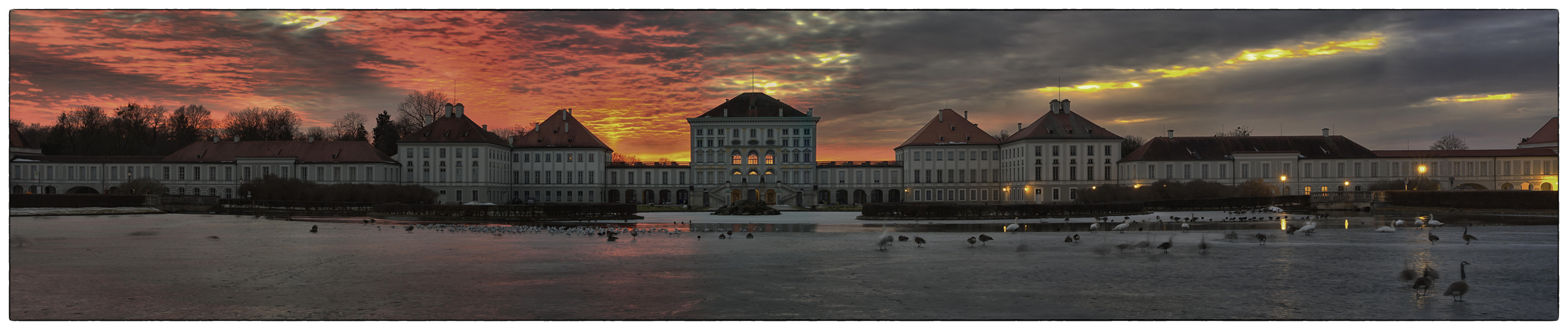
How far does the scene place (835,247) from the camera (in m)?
19.2

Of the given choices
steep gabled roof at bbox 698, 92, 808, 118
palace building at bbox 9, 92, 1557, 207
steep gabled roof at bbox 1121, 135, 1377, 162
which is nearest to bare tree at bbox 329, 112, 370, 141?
palace building at bbox 9, 92, 1557, 207

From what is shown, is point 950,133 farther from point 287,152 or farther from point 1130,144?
point 287,152

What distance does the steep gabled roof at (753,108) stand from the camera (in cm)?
10156

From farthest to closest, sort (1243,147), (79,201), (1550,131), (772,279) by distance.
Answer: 1. (1243,147)
2. (79,201)
3. (1550,131)
4. (772,279)

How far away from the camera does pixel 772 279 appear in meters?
12.7

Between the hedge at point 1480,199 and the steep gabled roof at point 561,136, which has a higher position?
the steep gabled roof at point 561,136

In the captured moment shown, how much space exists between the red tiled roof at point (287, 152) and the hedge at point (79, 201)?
37501 millimetres

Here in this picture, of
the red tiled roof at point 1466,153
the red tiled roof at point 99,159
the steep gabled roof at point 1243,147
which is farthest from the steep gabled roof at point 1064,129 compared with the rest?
A: the red tiled roof at point 99,159

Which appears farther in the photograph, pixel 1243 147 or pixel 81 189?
pixel 81 189

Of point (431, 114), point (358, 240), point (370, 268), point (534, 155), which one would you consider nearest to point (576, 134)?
point (534, 155)

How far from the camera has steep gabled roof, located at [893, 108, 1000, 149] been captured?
9812cm

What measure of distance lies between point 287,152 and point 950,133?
63341 mm

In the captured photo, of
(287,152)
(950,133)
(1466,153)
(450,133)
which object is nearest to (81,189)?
(287,152)

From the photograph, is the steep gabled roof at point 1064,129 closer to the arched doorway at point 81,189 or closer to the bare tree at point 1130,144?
the bare tree at point 1130,144
